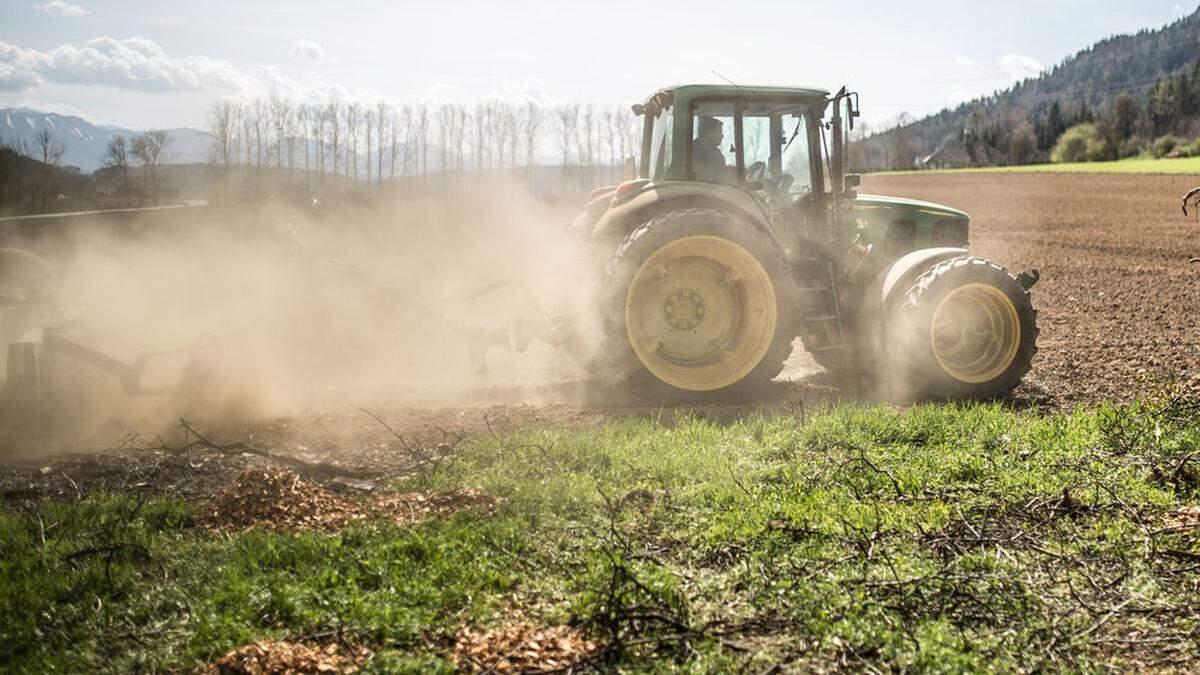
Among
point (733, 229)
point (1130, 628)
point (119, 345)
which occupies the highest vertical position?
point (733, 229)

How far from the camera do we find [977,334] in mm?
8336

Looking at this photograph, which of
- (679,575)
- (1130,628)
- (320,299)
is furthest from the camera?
(320,299)

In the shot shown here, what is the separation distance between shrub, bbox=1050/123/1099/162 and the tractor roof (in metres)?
117

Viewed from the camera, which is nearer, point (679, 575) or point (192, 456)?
point (679, 575)

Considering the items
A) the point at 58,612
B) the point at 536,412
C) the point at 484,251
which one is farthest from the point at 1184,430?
the point at 484,251

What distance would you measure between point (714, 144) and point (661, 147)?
21.1 inches

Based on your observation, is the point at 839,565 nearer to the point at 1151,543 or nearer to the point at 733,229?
the point at 1151,543

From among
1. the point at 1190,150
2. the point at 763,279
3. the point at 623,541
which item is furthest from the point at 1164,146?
the point at 623,541

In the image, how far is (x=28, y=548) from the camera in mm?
4602

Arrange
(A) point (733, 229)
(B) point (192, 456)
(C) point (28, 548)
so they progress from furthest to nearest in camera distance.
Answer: (A) point (733, 229)
(B) point (192, 456)
(C) point (28, 548)

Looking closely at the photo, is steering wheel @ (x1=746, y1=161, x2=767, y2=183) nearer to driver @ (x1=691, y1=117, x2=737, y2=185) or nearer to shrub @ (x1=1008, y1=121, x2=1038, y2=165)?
driver @ (x1=691, y1=117, x2=737, y2=185)

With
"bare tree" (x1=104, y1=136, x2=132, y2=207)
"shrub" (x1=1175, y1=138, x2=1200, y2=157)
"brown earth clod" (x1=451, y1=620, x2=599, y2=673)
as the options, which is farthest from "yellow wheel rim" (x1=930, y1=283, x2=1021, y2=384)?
"shrub" (x1=1175, y1=138, x2=1200, y2=157)

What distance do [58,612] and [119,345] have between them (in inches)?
194

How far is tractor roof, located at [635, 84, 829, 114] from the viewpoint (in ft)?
26.0
